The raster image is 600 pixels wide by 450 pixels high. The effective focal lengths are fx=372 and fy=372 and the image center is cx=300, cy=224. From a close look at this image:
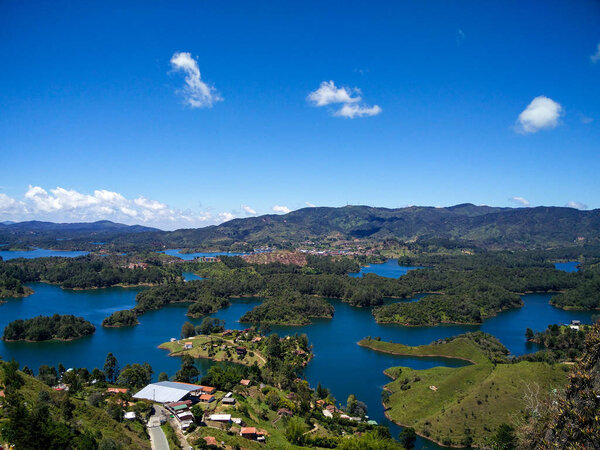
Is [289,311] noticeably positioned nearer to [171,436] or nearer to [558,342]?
[558,342]

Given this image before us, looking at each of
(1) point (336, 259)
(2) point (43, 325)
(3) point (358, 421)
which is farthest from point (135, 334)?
(1) point (336, 259)

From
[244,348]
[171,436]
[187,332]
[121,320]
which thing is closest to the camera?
[171,436]

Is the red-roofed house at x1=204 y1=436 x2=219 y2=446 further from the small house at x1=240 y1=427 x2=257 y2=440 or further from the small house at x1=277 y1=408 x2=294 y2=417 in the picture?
the small house at x1=277 y1=408 x2=294 y2=417

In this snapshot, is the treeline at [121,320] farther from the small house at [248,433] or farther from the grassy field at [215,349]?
the small house at [248,433]

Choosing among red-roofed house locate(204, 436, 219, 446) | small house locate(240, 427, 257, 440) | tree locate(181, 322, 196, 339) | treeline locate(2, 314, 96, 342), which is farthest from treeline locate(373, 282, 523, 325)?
red-roofed house locate(204, 436, 219, 446)

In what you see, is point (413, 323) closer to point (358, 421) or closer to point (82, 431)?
point (358, 421)

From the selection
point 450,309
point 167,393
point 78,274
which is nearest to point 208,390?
point 167,393

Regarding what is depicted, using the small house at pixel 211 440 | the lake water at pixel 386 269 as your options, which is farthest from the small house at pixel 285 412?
the lake water at pixel 386 269

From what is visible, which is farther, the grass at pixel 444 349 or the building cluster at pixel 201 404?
the grass at pixel 444 349
